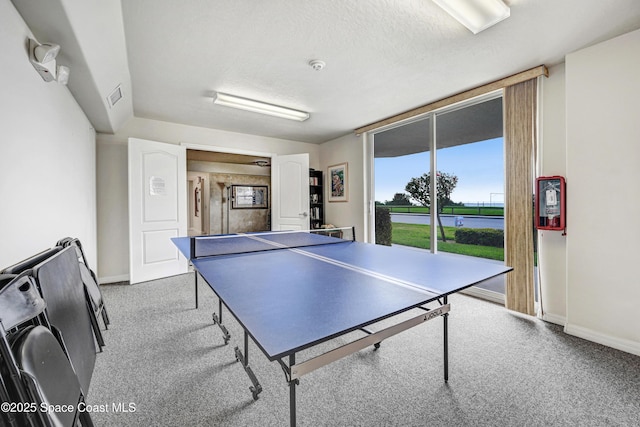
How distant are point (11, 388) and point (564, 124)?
3839mm

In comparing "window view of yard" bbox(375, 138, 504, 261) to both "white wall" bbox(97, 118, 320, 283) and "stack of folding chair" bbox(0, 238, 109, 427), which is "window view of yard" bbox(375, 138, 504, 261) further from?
"white wall" bbox(97, 118, 320, 283)

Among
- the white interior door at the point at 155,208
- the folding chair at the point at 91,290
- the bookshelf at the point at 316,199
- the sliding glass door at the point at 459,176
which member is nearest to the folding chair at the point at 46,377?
the folding chair at the point at 91,290

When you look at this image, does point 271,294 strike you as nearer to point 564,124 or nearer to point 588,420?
point 588,420

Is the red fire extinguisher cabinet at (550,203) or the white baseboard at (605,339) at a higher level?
the red fire extinguisher cabinet at (550,203)

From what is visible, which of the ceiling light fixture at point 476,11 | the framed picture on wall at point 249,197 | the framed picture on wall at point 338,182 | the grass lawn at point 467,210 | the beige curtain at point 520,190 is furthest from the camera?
the framed picture on wall at point 249,197

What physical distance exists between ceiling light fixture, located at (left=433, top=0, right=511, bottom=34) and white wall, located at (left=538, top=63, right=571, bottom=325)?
1.26 meters

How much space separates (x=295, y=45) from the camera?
2.20m

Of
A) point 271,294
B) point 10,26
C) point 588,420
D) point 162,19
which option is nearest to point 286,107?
point 162,19

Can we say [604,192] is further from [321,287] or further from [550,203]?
[321,287]

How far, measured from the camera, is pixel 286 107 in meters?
3.60

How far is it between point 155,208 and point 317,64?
10.4ft

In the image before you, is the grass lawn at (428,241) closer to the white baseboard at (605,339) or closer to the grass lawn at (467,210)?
the grass lawn at (467,210)

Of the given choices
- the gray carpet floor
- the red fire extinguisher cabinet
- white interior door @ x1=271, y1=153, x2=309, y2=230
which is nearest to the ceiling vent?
the gray carpet floor

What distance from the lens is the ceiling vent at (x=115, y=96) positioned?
2.69m
